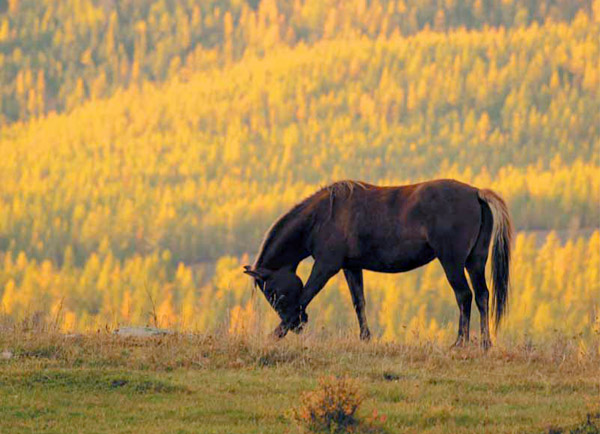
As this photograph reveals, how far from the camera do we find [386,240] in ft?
50.4

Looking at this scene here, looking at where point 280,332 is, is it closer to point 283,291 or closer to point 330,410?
point 283,291

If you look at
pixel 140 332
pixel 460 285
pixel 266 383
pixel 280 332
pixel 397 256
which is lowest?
pixel 280 332

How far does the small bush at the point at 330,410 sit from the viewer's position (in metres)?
9.71

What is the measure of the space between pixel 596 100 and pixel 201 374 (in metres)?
192

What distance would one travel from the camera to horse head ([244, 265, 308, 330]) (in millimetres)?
15625

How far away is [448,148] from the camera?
627 ft

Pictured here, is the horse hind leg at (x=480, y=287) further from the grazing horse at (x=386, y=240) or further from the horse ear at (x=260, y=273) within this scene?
the horse ear at (x=260, y=273)

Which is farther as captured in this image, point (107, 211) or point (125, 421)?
point (107, 211)

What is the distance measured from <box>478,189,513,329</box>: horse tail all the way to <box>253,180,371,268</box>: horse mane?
1.84 metres

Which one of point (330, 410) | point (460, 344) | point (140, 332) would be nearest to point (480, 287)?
point (460, 344)

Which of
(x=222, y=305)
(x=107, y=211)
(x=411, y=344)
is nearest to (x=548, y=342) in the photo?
(x=411, y=344)

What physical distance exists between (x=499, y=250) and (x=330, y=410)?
20.2 ft

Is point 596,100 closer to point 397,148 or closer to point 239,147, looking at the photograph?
point 397,148

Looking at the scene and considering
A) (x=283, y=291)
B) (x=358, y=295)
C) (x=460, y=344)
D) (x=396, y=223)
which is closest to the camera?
(x=460, y=344)
